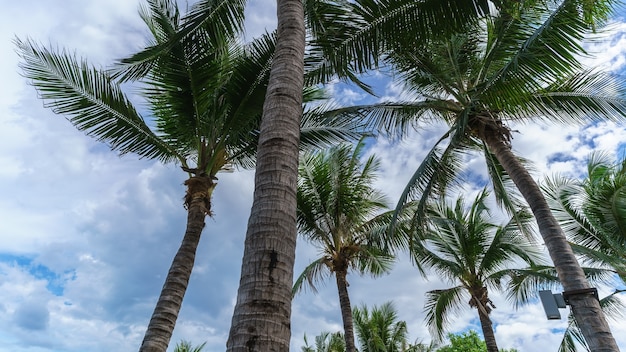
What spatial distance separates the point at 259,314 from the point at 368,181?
1136 centimetres

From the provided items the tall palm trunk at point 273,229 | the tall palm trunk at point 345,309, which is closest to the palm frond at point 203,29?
the tall palm trunk at point 273,229

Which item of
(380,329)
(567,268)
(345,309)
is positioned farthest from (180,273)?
(380,329)

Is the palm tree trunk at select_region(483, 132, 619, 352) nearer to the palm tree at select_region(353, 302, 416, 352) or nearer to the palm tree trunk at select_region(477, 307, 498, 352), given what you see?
the palm tree trunk at select_region(477, 307, 498, 352)

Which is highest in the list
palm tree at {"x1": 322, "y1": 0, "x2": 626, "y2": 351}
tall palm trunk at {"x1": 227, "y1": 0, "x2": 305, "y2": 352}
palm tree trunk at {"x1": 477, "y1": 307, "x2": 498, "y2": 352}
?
palm tree at {"x1": 322, "y1": 0, "x2": 626, "y2": 351}

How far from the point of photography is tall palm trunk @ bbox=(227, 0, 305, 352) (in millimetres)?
1948

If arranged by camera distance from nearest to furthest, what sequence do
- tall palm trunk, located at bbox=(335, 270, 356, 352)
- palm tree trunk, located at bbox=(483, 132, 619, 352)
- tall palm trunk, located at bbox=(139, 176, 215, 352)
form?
palm tree trunk, located at bbox=(483, 132, 619, 352) < tall palm trunk, located at bbox=(139, 176, 215, 352) < tall palm trunk, located at bbox=(335, 270, 356, 352)

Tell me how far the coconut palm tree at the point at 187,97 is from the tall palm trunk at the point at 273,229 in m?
3.62

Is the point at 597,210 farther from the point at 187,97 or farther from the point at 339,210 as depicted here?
the point at 187,97

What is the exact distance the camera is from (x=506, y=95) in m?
6.92

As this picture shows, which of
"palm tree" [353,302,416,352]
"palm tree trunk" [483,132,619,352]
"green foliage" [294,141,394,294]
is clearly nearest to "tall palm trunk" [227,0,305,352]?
"palm tree trunk" [483,132,619,352]

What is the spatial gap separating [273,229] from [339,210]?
34.3 ft

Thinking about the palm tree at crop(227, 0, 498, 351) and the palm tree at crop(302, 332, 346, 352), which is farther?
the palm tree at crop(302, 332, 346, 352)

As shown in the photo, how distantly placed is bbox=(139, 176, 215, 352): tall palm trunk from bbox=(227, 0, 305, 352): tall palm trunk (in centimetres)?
372

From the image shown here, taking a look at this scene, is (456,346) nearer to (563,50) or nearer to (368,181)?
(368,181)
